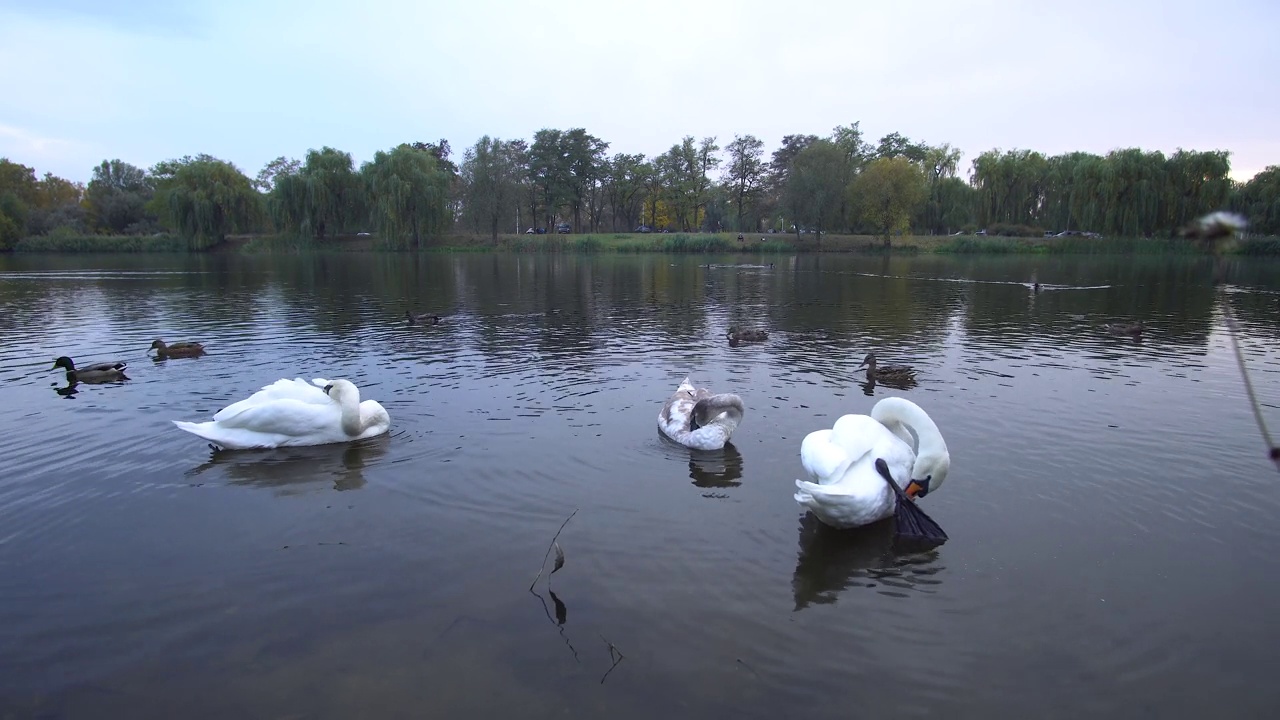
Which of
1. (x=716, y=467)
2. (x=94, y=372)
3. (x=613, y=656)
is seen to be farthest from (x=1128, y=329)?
(x=94, y=372)

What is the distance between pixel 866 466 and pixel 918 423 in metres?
0.91

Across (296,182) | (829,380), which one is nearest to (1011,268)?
(829,380)

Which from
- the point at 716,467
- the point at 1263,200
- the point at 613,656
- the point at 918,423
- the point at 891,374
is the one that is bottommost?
the point at 613,656

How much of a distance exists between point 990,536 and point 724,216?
360 ft

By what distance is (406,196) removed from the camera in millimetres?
75125

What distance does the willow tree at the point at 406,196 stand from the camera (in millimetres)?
75000

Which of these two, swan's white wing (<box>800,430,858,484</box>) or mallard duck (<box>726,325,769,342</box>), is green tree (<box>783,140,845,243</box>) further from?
swan's white wing (<box>800,430,858,484</box>)

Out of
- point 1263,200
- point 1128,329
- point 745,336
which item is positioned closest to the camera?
point 745,336

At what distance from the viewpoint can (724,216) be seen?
114188mm

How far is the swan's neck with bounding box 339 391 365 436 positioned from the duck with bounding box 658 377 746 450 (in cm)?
459

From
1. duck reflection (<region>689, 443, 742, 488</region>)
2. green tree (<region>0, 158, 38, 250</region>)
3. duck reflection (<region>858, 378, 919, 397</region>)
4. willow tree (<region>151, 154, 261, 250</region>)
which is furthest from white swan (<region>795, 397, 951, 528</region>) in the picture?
green tree (<region>0, 158, 38, 250</region>)

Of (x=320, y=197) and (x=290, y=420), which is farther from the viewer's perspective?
(x=320, y=197)

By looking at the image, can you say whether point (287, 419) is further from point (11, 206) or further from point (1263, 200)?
point (11, 206)

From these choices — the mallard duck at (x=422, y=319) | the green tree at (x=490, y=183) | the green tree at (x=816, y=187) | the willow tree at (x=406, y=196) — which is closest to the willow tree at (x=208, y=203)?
the willow tree at (x=406, y=196)
